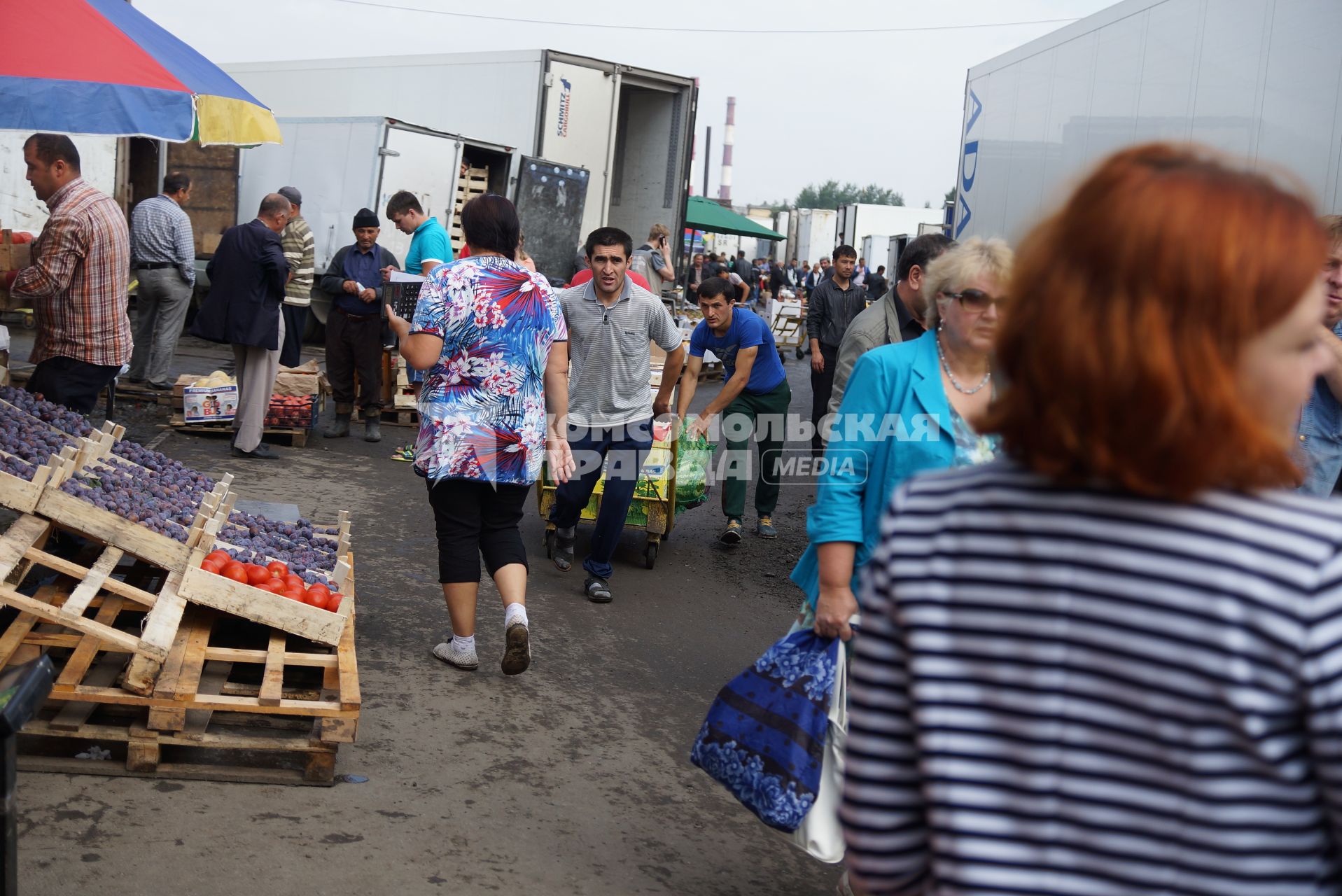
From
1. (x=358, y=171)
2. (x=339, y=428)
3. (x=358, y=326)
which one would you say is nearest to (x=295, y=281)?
(x=358, y=326)

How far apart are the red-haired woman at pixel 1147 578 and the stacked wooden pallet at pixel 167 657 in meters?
2.95

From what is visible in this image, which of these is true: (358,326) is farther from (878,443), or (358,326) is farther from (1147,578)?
(1147,578)

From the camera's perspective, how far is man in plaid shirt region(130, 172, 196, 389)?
10.7 metres

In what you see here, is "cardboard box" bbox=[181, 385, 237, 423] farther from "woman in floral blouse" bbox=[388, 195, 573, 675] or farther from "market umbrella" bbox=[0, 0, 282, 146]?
"woman in floral blouse" bbox=[388, 195, 573, 675]

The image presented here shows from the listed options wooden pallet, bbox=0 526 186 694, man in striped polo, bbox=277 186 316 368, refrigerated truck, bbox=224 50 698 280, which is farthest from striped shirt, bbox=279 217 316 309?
wooden pallet, bbox=0 526 186 694

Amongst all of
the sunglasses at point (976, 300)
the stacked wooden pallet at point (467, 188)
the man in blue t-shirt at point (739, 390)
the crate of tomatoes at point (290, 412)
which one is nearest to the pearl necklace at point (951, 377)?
the sunglasses at point (976, 300)

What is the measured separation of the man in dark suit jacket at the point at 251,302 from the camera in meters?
9.13

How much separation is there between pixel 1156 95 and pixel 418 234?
5.79 m

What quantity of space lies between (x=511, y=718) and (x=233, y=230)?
5.91 meters

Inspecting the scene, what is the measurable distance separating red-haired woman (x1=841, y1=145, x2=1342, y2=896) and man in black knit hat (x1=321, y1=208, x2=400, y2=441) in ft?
30.6

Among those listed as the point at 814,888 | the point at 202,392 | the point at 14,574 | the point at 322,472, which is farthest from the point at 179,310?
the point at 814,888

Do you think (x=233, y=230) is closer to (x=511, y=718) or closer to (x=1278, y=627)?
(x=511, y=718)

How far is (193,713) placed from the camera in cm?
418

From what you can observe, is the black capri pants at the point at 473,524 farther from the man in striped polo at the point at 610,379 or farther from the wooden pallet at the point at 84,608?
the man in striped polo at the point at 610,379
